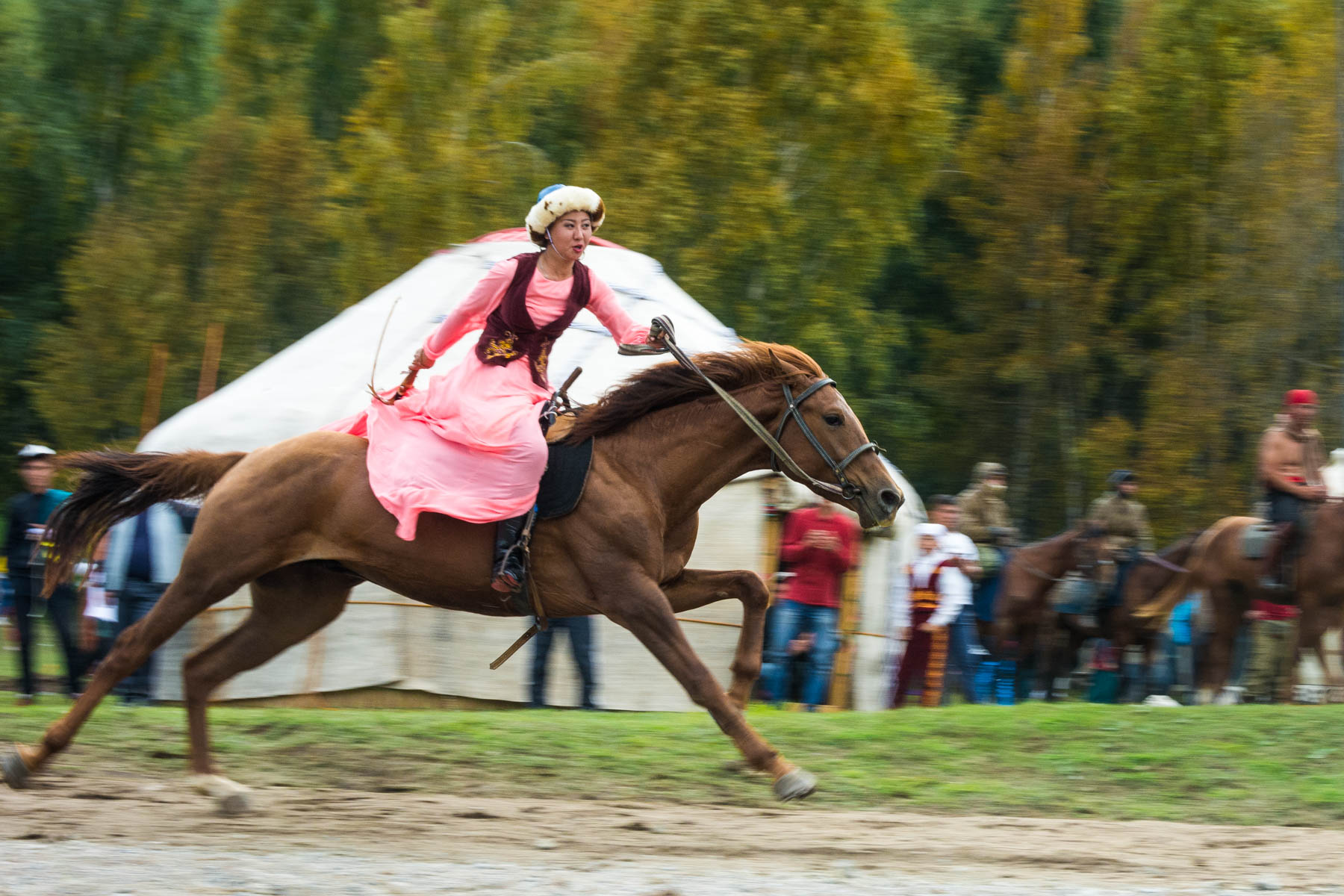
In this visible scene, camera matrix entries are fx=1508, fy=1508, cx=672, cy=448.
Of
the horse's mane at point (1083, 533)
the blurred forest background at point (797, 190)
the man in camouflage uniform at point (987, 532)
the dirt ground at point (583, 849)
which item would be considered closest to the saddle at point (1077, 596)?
the horse's mane at point (1083, 533)

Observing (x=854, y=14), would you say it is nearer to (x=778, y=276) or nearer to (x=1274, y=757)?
(x=778, y=276)

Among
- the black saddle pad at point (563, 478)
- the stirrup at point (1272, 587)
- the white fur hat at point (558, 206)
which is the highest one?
the white fur hat at point (558, 206)

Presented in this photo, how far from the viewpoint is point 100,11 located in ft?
105

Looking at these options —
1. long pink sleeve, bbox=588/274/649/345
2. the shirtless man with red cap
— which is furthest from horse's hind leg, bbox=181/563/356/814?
the shirtless man with red cap

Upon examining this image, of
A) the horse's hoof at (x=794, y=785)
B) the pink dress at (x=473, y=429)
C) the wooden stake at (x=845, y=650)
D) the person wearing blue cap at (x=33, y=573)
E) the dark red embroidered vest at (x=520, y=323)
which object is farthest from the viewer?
the wooden stake at (x=845, y=650)

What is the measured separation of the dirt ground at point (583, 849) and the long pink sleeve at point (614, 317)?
2097 millimetres

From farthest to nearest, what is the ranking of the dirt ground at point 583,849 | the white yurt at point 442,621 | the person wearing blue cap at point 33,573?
1. the white yurt at point 442,621
2. the person wearing blue cap at point 33,573
3. the dirt ground at point 583,849

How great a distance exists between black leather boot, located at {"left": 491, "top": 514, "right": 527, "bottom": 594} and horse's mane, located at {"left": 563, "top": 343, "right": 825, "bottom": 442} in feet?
1.50

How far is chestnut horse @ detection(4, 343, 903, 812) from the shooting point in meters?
6.36

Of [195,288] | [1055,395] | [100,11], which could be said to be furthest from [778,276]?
[100,11]

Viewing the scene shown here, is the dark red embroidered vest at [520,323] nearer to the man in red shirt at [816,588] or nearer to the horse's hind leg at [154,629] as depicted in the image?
the horse's hind leg at [154,629]

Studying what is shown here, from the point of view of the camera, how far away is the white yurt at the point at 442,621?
37.6 feet

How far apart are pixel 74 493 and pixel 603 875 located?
339 centimetres

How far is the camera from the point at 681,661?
615 cm
